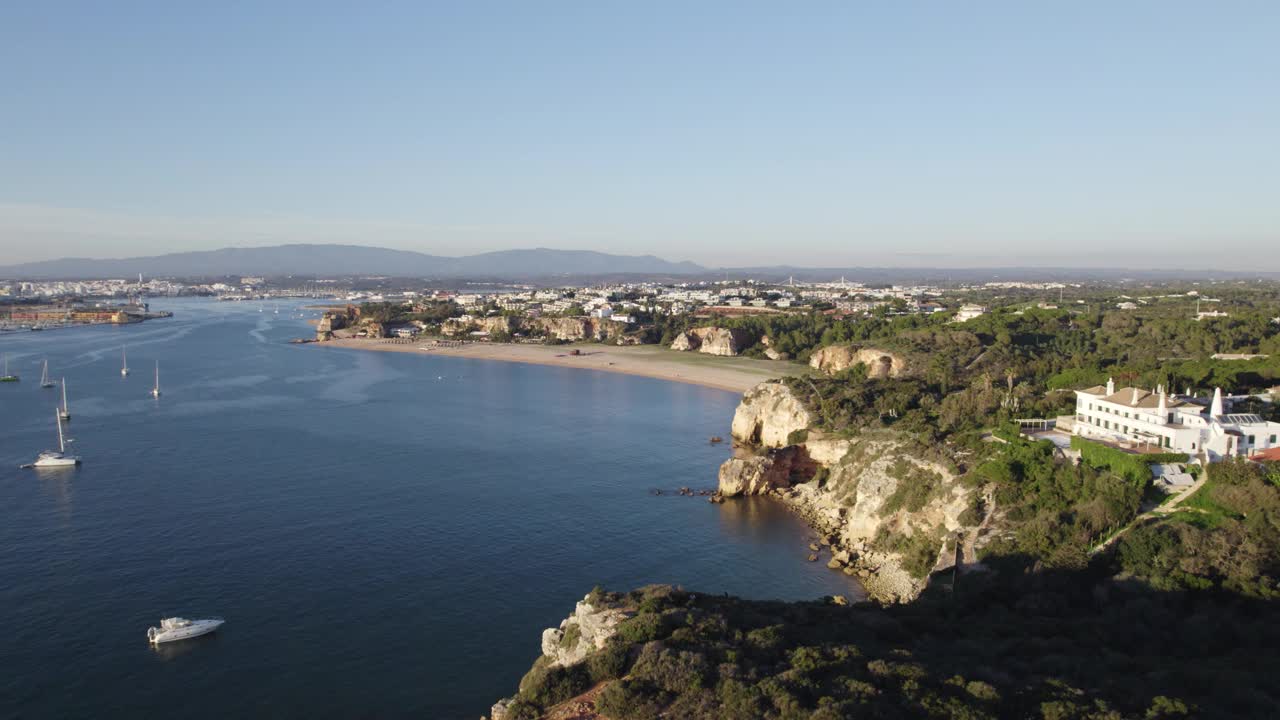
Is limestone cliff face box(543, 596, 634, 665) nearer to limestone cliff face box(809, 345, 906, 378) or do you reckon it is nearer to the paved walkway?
the paved walkway

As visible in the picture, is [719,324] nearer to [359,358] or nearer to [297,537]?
[359,358]

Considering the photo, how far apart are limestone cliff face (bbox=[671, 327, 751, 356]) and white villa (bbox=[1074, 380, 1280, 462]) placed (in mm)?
43433

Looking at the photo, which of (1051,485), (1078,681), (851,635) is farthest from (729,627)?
(1051,485)

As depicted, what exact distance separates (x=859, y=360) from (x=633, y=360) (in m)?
21.4

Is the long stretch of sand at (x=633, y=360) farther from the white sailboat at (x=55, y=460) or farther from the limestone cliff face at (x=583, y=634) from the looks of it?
the limestone cliff face at (x=583, y=634)

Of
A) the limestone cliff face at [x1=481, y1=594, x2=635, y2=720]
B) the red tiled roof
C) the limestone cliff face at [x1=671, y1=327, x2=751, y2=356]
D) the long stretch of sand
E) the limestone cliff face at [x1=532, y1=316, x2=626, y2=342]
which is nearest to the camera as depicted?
the limestone cliff face at [x1=481, y1=594, x2=635, y2=720]

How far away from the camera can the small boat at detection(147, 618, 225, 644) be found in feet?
52.6

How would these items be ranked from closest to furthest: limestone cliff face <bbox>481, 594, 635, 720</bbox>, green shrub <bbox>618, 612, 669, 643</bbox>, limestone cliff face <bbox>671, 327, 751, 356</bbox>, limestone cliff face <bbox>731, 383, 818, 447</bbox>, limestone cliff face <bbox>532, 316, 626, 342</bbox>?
1. green shrub <bbox>618, 612, 669, 643</bbox>
2. limestone cliff face <bbox>481, 594, 635, 720</bbox>
3. limestone cliff face <bbox>731, 383, 818, 447</bbox>
4. limestone cliff face <bbox>671, 327, 751, 356</bbox>
5. limestone cliff face <bbox>532, 316, 626, 342</bbox>

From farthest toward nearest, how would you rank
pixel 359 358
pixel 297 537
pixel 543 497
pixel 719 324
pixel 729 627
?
1. pixel 719 324
2. pixel 359 358
3. pixel 543 497
4. pixel 297 537
5. pixel 729 627

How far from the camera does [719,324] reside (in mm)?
71875

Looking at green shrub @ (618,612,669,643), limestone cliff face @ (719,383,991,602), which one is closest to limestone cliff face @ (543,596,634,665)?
green shrub @ (618,612,669,643)

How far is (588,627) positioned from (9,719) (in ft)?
30.6

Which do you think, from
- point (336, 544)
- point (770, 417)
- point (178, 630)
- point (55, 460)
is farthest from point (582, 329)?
point (178, 630)

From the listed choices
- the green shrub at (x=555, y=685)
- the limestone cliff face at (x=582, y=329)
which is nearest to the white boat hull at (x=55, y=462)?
the green shrub at (x=555, y=685)
